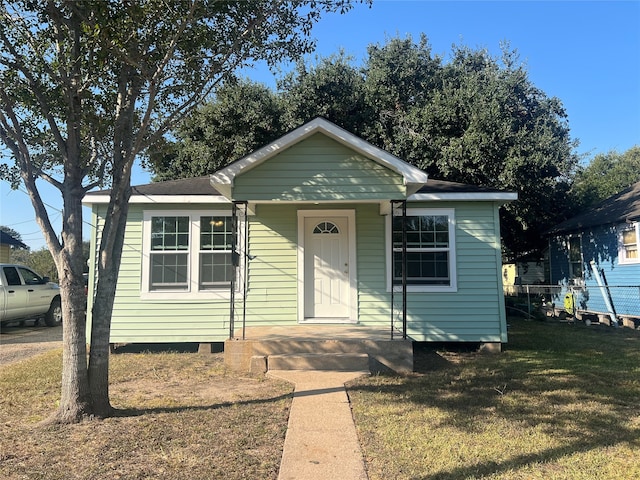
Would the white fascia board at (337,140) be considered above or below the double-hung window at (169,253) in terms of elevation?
above

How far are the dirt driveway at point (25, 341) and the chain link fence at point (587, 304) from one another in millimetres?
13019

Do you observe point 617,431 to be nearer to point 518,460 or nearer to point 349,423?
point 518,460

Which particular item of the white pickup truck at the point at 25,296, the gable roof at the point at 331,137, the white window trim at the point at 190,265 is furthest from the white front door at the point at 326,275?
the white pickup truck at the point at 25,296

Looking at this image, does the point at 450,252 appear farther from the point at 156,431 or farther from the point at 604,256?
the point at 604,256

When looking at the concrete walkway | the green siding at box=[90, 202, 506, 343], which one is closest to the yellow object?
the green siding at box=[90, 202, 506, 343]

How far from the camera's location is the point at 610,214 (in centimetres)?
1348

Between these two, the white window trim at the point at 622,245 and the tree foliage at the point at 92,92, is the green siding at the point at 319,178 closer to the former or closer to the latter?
the tree foliage at the point at 92,92

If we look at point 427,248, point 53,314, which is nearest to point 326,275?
point 427,248

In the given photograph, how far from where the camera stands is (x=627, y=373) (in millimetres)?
6617

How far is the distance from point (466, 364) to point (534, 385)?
145 centimetres

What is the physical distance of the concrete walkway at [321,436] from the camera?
345 centimetres

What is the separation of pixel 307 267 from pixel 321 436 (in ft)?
15.4

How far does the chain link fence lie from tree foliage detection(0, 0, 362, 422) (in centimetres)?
1070

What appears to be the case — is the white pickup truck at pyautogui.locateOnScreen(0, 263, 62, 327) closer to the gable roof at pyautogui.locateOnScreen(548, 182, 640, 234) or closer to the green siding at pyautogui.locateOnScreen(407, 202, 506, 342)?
the green siding at pyautogui.locateOnScreen(407, 202, 506, 342)
